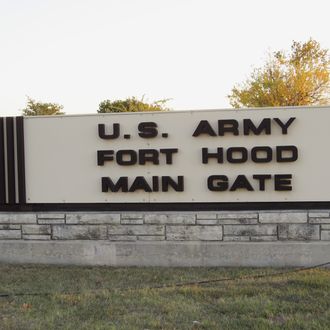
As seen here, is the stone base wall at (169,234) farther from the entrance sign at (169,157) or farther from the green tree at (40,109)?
the green tree at (40,109)

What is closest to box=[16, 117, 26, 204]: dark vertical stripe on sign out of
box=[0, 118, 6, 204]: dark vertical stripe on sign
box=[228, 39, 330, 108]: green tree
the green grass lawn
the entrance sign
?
the entrance sign

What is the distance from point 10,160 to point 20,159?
175mm

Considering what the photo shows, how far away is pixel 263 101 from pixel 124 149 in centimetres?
3283

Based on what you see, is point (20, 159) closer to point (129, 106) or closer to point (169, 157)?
point (169, 157)

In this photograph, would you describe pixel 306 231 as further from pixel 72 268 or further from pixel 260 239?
pixel 72 268

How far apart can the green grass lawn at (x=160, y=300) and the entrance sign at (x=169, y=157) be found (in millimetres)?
1249

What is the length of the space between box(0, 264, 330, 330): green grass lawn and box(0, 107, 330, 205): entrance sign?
4.10ft

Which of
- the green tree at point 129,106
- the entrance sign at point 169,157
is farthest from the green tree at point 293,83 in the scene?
the entrance sign at point 169,157

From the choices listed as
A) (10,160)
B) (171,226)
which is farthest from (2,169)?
(171,226)

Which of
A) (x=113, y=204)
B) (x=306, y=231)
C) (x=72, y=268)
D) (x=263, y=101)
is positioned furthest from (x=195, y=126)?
(x=263, y=101)

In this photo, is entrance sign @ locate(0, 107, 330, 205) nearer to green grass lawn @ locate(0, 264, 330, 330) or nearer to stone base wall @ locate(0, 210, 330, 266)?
stone base wall @ locate(0, 210, 330, 266)

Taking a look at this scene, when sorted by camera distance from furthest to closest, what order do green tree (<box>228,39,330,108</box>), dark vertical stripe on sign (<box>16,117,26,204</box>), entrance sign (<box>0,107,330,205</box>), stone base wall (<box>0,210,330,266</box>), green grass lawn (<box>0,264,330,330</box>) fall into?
green tree (<box>228,39,330,108</box>)
dark vertical stripe on sign (<box>16,117,26,204</box>)
entrance sign (<box>0,107,330,205</box>)
stone base wall (<box>0,210,330,266</box>)
green grass lawn (<box>0,264,330,330</box>)

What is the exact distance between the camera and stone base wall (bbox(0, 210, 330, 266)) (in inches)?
303

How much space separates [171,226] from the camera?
791cm
